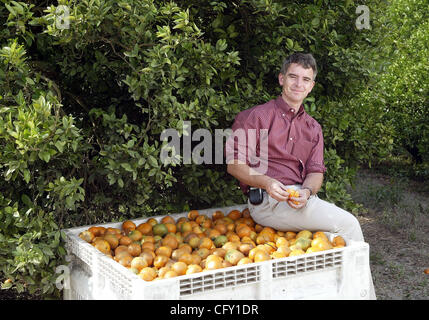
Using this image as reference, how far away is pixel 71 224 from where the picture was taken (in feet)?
13.0

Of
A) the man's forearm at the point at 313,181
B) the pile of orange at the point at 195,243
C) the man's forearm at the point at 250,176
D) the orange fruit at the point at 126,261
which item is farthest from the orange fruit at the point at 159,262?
the man's forearm at the point at 313,181

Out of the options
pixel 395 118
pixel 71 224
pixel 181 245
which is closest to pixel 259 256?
pixel 181 245

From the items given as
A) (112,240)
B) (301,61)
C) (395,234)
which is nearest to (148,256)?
(112,240)

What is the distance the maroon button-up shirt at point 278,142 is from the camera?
3527mm

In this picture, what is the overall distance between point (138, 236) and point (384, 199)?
4.07 meters

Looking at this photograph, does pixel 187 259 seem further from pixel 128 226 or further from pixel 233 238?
pixel 128 226

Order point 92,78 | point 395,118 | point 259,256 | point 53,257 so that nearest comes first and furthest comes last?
point 259,256, point 53,257, point 92,78, point 395,118

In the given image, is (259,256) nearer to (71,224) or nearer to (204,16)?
(71,224)

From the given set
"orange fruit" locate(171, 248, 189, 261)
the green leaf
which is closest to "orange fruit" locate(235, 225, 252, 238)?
"orange fruit" locate(171, 248, 189, 261)

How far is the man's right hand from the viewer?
3.28 meters

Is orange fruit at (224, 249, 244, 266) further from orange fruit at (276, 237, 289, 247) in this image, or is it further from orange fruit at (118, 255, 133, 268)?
orange fruit at (118, 255, 133, 268)

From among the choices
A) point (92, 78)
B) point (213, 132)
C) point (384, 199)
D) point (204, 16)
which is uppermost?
point (204, 16)

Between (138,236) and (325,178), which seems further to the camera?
(325,178)

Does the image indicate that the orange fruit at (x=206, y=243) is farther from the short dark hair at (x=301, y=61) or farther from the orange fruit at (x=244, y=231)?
the short dark hair at (x=301, y=61)
